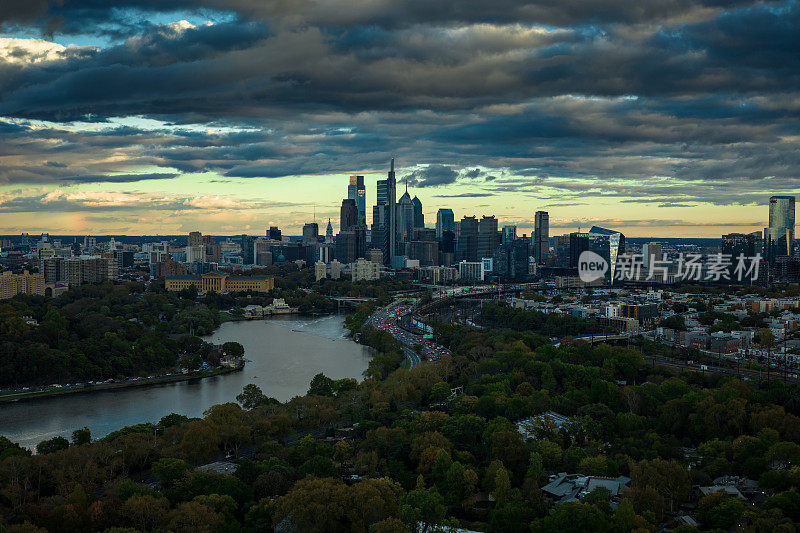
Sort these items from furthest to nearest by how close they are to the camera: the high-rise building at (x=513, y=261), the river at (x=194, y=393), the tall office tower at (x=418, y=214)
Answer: the tall office tower at (x=418, y=214) < the high-rise building at (x=513, y=261) < the river at (x=194, y=393)

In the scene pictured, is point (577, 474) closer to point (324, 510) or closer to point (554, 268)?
point (324, 510)

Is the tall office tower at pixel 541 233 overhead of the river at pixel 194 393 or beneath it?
overhead

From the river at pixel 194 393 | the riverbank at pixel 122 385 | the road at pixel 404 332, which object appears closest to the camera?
the river at pixel 194 393

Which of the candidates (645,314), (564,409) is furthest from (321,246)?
(564,409)

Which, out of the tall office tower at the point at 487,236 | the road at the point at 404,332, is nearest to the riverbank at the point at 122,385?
the road at the point at 404,332

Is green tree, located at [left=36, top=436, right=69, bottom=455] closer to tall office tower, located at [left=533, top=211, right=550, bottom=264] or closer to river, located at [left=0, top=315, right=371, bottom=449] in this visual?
river, located at [left=0, top=315, right=371, bottom=449]

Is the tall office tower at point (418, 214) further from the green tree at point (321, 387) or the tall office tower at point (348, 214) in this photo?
the green tree at point (321, 387)
